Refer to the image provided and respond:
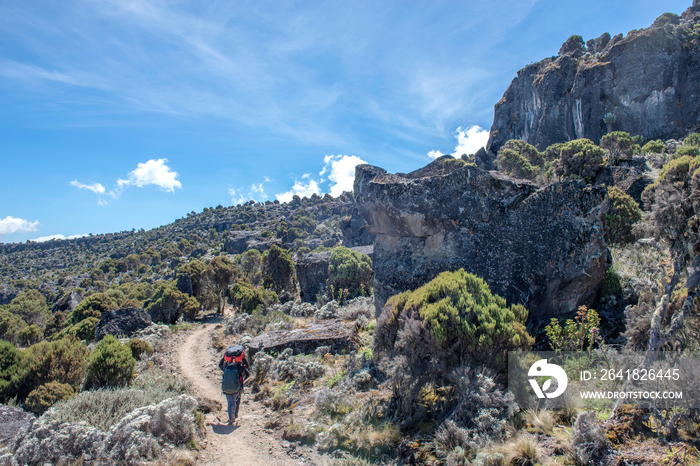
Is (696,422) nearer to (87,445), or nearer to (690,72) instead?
(87,445)

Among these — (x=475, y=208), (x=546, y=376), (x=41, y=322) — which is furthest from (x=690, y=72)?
(x=41, y=322)

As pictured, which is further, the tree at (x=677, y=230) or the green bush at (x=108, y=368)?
the green bush at (x=108, y=368)

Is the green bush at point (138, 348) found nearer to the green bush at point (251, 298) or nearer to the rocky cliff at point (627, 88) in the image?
the green bush at point (251, 298)

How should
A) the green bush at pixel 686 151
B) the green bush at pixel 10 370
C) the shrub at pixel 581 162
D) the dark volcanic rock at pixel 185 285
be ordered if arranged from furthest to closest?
1. the dark volcanic rock at pixel 185 285
2. the shrub at pixel 581 162
3. the green bush at pixel 686 151
4. the green bush at pixel 10 370

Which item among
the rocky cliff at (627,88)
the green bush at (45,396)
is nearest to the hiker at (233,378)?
the green bush at (45,396)

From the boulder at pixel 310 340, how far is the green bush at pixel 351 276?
1065 centimetres

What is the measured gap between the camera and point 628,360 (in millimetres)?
5109

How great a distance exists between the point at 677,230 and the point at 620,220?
11.4m

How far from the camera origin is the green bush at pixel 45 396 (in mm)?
6699

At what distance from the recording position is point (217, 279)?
82.1 ft

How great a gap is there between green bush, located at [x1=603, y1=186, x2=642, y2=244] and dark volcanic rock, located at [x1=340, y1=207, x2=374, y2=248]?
105 feet

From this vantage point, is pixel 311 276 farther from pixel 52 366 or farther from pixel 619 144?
pixel 619 144

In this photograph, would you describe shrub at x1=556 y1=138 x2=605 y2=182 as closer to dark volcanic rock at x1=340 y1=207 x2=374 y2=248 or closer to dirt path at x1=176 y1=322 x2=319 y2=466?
dirt path at x1=176 y1=322 x2=319 y2=466

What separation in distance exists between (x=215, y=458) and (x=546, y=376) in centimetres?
557
